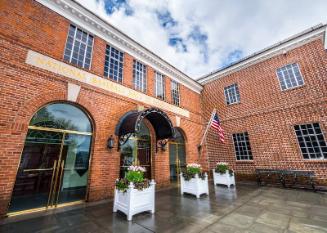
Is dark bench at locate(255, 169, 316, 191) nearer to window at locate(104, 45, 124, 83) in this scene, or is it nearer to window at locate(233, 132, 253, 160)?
window at locate(233, 132, 253, 160)

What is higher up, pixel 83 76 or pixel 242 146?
pixel 83 76

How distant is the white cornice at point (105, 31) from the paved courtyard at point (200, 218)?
7094mm

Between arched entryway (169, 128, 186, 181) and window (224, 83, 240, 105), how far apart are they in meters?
4.61

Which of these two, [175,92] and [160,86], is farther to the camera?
[175,92]

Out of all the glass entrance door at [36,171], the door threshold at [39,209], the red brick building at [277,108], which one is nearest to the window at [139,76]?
the glass entrance door at [36,171]

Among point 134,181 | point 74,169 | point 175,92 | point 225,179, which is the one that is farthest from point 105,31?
point 225,179

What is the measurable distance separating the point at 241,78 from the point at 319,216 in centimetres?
918

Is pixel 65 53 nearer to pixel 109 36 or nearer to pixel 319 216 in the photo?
pixel 109 36

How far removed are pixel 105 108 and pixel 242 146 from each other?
29.6 ft

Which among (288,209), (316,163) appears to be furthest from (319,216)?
(316,163)

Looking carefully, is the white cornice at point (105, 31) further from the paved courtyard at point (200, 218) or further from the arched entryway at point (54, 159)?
the paved courtyard at point (200, 218)

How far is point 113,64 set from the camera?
25.4 feet

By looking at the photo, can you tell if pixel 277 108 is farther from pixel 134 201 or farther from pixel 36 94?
pixel 36 94

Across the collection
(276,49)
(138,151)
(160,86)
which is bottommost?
(138,151)
